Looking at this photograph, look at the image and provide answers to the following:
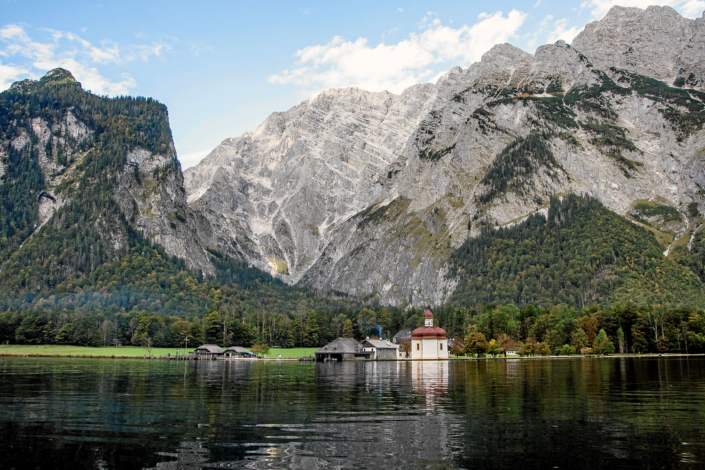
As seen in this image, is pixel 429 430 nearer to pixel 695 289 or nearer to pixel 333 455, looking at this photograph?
pixel 333 455

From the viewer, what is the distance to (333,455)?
20.9 metres

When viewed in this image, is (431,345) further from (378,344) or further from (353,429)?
(353,429)

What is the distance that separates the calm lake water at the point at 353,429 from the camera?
20.1m

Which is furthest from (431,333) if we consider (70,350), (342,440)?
(342,440)

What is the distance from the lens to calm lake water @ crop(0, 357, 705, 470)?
20125 mm

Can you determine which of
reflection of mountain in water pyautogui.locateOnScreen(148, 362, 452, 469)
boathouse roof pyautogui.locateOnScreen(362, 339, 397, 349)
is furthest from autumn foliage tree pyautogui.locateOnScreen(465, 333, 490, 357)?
reflection of mountain in water pyautogui.locateOnScreen(148, 362, 452, 469)

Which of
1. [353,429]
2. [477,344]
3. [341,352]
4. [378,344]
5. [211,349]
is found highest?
[353,429]

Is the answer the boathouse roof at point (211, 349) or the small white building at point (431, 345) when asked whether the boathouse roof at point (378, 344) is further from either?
the boathouse roof at point (211, 349)

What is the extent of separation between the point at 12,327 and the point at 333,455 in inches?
7020

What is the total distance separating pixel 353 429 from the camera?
2684cm

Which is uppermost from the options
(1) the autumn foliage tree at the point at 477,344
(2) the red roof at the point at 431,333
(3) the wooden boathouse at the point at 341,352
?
(2) the red roof at the point at 431,333

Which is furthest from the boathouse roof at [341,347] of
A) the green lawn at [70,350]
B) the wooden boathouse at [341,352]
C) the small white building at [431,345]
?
the small white building at [431,345]

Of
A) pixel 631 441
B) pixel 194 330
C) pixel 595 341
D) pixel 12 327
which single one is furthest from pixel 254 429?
pixel 12 327

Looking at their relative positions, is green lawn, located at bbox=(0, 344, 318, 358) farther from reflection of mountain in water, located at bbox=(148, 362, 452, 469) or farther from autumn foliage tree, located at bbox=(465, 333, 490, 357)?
reflection of mountain in water, located at bbox=(148, 362, 452, 469)
